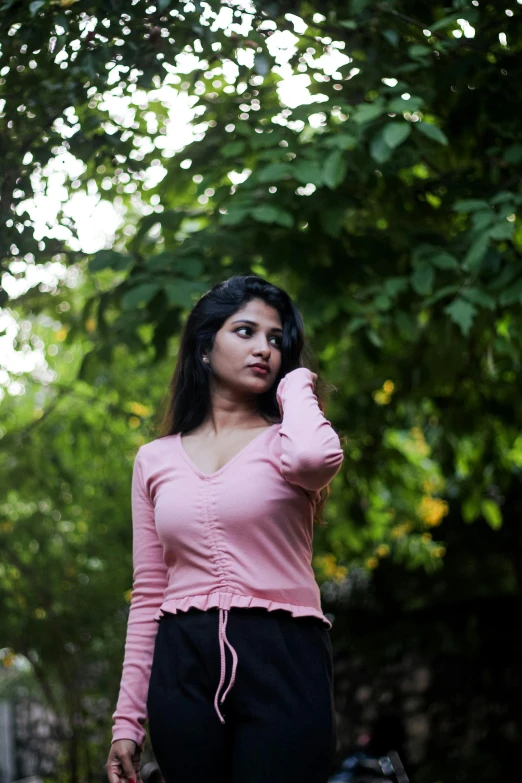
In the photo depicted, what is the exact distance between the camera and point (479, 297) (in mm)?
2941

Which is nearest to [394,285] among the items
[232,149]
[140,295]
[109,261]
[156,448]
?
[232,149]

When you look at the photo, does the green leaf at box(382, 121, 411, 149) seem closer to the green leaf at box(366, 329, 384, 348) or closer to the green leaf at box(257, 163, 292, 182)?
the green leaf at box(257, 163, 292, 182)

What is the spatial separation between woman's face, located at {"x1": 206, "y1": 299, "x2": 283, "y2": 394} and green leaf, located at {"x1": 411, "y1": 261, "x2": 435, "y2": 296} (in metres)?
1.25

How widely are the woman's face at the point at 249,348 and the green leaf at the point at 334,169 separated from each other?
97cm

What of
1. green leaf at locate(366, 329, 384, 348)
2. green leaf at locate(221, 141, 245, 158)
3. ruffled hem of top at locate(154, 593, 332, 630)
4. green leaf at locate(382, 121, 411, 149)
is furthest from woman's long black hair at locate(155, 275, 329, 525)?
green leaf at locate(366, 329, 384, 348)

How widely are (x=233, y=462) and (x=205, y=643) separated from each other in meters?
0.33

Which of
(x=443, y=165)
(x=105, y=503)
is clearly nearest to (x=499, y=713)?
(x=105, y=503)

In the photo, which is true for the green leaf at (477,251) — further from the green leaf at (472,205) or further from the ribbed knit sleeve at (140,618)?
the ribbed knit sleeve at (140,618)

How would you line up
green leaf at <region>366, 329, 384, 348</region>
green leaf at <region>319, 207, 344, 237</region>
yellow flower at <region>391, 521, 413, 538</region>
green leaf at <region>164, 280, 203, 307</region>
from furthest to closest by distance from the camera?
yellow flower at <region>391, 521, 413, 538</region> → green leaf at <region>366, 329, 384, 348</region> → green leaf at <region>319, 207, 344, 237</region> → green leaf at <region>164, 280, 203, 307</region>

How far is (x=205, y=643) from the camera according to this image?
5.46ft

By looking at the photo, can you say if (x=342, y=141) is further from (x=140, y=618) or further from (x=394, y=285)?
(x=140, y=618)

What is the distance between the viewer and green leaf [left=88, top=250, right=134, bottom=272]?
3174mm

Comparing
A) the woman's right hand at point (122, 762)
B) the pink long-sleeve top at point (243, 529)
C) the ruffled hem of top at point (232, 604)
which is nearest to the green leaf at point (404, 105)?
the pink long-sleeve top at point (243, 529)

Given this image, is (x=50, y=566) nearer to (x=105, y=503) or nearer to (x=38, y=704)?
(x=105, y=503)
